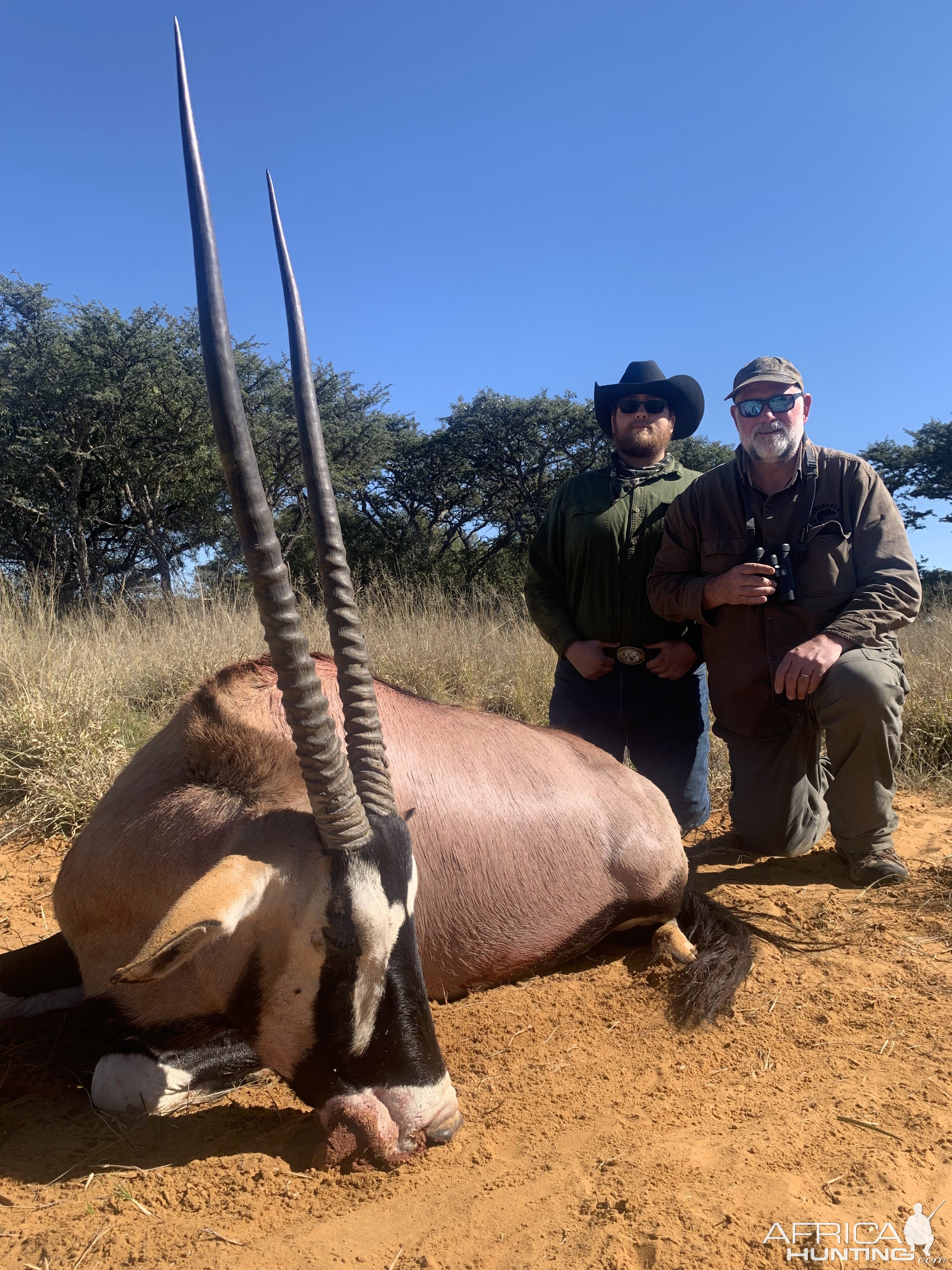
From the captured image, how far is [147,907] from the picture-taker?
2152 millimetres

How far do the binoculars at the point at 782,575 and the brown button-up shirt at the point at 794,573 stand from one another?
4 cm

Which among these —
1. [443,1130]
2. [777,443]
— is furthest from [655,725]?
[443,1130]

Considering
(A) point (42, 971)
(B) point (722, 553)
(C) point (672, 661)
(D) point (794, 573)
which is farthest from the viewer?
(C) point (672, 661)

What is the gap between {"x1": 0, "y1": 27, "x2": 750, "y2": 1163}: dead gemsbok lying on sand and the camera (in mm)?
1852

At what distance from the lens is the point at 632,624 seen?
14.3 ft

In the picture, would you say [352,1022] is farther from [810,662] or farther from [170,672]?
[170,672]

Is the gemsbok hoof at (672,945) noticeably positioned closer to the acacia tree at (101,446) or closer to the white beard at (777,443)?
the white beard at (777,443)

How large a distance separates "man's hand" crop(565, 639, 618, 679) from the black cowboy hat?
51.1 inches

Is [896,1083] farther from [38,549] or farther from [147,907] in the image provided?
[38,549]

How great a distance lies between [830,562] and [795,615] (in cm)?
30

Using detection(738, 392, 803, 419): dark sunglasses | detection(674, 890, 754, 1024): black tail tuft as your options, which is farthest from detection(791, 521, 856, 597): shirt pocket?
detection(674, 890, 754, 1024): black tail tuft

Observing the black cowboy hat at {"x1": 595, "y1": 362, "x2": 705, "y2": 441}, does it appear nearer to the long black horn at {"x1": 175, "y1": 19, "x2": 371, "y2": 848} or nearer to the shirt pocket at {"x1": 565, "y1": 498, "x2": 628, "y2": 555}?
the shirt pocket at {"x1": 565, "y1": 498, "x2": 628, "y2": 555}

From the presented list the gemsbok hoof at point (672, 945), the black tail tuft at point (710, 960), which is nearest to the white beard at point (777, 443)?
the black tail tuft at point (710, 960)

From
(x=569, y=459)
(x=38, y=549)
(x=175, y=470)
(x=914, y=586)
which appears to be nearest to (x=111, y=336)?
(x=175, y=470)
